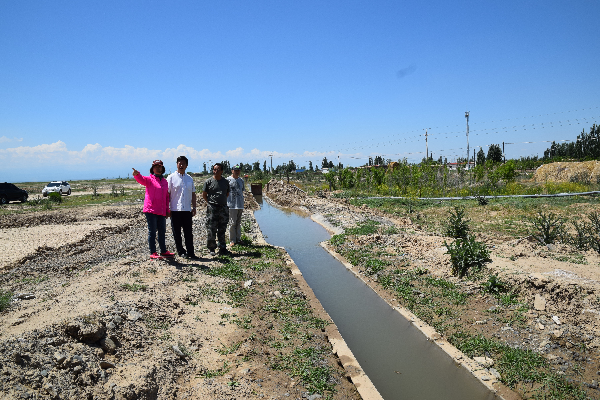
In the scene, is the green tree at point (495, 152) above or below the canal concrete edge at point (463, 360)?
above

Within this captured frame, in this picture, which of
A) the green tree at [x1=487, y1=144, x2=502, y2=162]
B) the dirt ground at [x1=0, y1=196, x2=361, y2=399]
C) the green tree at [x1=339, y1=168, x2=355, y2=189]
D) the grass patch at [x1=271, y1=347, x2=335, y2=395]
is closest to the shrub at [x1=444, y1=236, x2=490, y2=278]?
the dirt ground at [x1=0, y1=196, x2=361, y2=399]

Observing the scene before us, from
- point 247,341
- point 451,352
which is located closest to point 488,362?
point 451,352

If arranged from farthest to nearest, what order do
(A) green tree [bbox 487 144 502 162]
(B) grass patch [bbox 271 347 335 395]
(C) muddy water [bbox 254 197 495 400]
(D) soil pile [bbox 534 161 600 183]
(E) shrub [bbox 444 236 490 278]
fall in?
1. (A) green tree [bbox 487 144 502 162]
2. (D) soil pile [bbox 534 161 600 183]
3. (E) shrub [bbox 444 236 490 278]
4. (C) muddy water [bbox 254 197 495 400]
5. (B) grass patch [bbox 271 347 335 395]

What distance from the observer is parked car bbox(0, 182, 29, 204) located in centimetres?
2188

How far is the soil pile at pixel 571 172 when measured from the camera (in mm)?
26016

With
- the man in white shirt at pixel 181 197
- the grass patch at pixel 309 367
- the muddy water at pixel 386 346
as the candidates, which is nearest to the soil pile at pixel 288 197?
the muddy water at pixel 386 346

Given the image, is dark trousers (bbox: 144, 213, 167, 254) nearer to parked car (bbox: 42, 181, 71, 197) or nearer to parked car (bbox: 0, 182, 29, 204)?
parked car (bbox: 0, 182, 29, 204)

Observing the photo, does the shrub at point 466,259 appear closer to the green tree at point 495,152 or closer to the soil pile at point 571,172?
the soil pile at point 571,172

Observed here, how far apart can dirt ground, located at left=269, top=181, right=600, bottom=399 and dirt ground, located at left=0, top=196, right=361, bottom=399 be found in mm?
2041

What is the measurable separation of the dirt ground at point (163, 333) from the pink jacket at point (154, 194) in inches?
37.2

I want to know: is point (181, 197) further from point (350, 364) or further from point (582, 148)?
point (582, 148)

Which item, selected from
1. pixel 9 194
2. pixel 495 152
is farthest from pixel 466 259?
pixel 495 152

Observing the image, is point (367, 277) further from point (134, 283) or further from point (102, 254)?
point (102, 254)

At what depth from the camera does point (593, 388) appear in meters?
3.31
